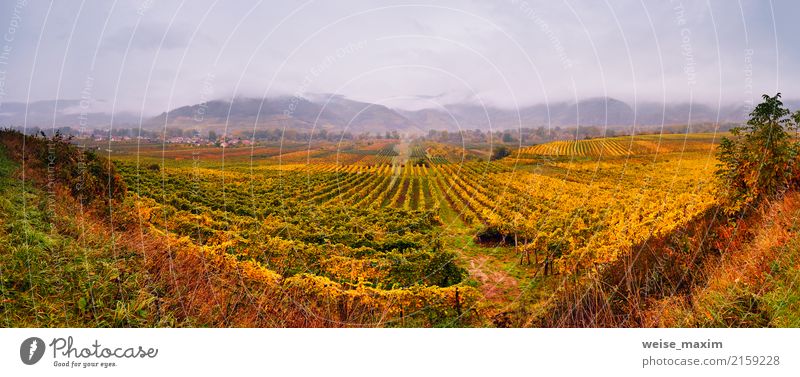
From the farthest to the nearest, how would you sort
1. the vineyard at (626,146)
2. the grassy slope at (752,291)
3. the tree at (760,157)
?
the vineyard at (626,146) → the tree at (760,157) → the grassy slope at (752,291)

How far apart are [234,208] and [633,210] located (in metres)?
6.59

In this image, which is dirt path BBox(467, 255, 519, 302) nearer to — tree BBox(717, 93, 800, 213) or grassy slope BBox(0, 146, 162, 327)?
tree BBox(717, 93, 800, 213)

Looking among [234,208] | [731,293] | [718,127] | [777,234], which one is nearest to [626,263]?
[731,293]

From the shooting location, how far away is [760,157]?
5094mm

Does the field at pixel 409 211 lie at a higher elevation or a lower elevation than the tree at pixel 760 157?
→ lower

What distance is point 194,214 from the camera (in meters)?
5.92

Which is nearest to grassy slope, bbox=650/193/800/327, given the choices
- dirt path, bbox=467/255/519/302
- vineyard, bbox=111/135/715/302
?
vineyard, bbox=111/135/715/302

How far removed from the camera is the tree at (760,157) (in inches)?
195

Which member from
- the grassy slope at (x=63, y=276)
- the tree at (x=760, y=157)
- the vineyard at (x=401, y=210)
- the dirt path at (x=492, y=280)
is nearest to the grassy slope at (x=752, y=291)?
the tree at (x=760, y=157)

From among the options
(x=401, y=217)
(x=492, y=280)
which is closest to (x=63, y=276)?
(x=401, y=217)

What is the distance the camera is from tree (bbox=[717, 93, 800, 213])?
4945 millimetres

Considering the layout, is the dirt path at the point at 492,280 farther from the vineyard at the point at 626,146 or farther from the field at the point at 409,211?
the vineyard at the point at 626,146

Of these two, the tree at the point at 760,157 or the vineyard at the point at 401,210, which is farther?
the vineyard at the point at 401,210

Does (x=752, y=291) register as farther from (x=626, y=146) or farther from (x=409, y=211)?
(x=409, y=211)
